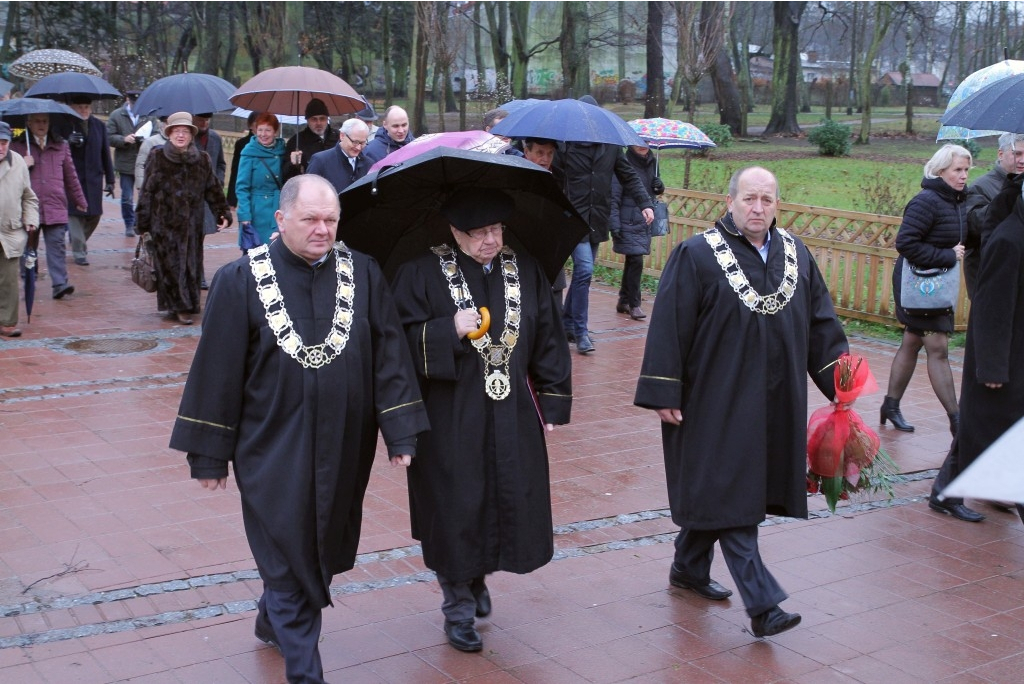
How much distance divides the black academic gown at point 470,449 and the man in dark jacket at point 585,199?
5.04 meters

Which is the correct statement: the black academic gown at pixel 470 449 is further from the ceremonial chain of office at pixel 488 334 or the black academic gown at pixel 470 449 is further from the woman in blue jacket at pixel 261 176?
the woman in blue jacket at pixel 261 176

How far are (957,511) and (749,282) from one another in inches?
92.6

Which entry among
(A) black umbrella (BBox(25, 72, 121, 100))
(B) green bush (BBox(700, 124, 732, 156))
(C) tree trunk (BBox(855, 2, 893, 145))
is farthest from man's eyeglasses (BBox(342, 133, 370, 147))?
(C) tree trunk (BBox(855, 2, 893, 145))

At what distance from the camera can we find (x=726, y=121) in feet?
122

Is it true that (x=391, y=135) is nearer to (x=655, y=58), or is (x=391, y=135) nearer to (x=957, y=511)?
(x=957, y=511)

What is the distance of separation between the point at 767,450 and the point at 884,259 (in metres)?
6.97

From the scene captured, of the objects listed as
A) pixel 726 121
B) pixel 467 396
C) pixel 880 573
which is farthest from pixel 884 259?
pixel 726 121

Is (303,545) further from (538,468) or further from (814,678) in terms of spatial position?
(814,678)

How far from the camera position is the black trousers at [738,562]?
4.60 meters

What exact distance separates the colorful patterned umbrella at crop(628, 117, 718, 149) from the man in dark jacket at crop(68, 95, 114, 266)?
20.0ft

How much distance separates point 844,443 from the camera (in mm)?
4902

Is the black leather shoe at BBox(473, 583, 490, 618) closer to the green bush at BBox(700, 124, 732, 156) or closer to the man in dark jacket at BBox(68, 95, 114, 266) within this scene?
the man in dark jacket at BBox(68, 95, 114, 266)

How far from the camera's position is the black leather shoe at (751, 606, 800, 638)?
4.56m

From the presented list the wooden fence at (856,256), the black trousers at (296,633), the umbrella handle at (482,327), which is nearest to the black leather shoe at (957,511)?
the umbrella handle at (482,327)
